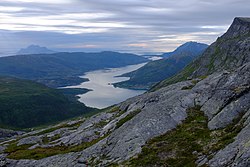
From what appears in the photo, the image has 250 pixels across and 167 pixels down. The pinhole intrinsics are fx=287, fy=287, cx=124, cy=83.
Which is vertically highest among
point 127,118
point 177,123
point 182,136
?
point 177,123

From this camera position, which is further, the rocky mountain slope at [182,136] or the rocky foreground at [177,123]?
the rocky mountain slope at [182,136]

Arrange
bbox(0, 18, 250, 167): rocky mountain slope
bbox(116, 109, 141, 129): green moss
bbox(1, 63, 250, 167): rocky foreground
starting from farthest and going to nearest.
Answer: bbox(116, 109, 141, 129): green moss, bbox(0, 18, 250, 167): rocky mountain slope, bbox(1, 63, 250, 167): rocky foreground

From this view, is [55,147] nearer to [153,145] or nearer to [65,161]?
[65,161]

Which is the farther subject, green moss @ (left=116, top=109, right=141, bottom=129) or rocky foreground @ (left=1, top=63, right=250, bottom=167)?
green moss @ (left=116, top=109, right=141, bottom=129)

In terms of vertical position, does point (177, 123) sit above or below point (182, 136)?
above

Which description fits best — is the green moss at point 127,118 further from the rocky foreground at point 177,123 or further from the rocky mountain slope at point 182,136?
the rocky foreground at point 177,123

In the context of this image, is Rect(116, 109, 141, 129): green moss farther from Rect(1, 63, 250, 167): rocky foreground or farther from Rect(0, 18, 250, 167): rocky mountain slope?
Rect(1, 63, 250, 167): rocky foreground

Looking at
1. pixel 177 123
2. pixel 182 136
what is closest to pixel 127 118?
pixel 177 123

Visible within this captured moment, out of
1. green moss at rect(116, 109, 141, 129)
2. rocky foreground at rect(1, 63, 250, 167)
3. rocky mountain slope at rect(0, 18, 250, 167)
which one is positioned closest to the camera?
rocky foreground at rect(1, 63, 250, 167)

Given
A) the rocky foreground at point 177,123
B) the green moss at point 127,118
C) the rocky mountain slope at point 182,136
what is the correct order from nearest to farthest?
the rocky foreground at point 177,123 → the rocky mountain slope at point 182,136 → the green moss at point 127,118

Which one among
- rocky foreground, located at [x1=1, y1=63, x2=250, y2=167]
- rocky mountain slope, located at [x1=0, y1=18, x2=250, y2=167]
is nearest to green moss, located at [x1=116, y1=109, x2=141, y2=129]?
rocky mountain slope, located at [x1=0, y1=18, x2=250, y2=167]

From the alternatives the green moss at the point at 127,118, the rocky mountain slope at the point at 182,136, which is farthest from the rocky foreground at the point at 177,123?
the green moss at the point at 127,118

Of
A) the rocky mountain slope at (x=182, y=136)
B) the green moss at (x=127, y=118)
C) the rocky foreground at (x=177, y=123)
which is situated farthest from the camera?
the green moss at (x=127, y=118)

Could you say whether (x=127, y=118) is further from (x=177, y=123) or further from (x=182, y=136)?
(x=182, y=136)
